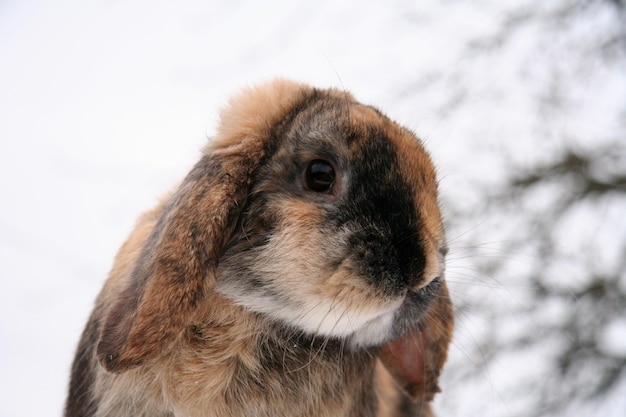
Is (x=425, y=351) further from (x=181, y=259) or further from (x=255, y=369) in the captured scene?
(x=181, y=259)

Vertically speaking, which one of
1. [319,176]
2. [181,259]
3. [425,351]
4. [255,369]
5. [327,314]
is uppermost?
[181,259]

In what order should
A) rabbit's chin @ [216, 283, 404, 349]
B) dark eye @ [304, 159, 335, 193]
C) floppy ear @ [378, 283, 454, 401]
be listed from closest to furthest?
rabbit's chin @ [216, 283, 404, 349] < dark eye @ [304, 159, 335, 193] < floppy ear @ [378, 283, 454, 401]

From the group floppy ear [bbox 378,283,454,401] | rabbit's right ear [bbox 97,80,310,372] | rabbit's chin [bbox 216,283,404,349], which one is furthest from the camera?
floppy ear [bbox 378,283,454,401]

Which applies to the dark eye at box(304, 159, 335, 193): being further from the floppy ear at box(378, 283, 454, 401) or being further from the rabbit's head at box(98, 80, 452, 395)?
the floppy ear at box(378, 283, 454, 401)

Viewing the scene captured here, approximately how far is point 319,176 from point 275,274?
1.26 ft

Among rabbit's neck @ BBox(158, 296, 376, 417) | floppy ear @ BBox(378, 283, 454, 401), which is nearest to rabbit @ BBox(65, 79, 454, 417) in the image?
rabbit's neck @ BBox(158, 296, 376, 417)

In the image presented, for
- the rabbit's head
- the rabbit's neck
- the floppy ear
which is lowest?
the floppy ear

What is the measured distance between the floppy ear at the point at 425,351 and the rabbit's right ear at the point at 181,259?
3.28 feet

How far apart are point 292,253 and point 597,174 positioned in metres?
3.38

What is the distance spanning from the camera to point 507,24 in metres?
5.14

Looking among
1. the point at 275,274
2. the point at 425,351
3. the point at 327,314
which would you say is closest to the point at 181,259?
the point at 275,274

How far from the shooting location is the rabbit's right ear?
2.01 metres

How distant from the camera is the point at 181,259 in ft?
6.81

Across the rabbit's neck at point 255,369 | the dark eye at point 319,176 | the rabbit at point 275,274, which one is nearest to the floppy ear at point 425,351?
the rabbit at point 275,274
